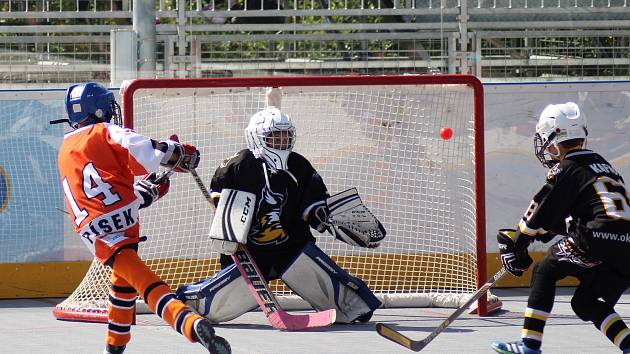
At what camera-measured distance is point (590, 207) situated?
516 centimetres

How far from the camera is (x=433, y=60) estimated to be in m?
9.59

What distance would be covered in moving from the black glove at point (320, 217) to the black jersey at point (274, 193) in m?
0.04

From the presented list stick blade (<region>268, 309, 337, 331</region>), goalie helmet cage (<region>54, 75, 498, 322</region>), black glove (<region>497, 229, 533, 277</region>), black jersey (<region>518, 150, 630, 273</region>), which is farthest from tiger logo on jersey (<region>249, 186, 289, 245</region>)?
black jersey (<region>518, 150, 630, 273</region>)

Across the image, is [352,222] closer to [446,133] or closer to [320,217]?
[320,217]

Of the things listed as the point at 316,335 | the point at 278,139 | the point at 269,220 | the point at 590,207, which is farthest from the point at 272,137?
the point at 590,207

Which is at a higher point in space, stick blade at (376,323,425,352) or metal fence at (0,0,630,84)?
metal fence at (0,0,630,84)

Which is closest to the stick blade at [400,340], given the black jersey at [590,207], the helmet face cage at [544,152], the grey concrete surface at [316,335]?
the grey concrete surface at [316,335]

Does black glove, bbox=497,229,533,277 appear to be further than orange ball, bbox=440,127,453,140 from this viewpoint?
No

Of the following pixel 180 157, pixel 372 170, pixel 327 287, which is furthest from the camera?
pixel 372 170

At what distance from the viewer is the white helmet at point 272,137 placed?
6.68 metres

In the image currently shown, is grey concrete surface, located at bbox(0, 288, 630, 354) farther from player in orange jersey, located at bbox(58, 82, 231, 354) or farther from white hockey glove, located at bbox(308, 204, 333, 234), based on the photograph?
player in orange jersey, located at bbox(58, 82, 231, 354)

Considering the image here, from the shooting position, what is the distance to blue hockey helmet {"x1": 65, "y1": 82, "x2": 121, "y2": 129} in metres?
5.33

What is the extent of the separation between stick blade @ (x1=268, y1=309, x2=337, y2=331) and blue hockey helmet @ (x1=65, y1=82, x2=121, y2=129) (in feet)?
5.39

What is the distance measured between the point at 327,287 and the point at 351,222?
380mm
